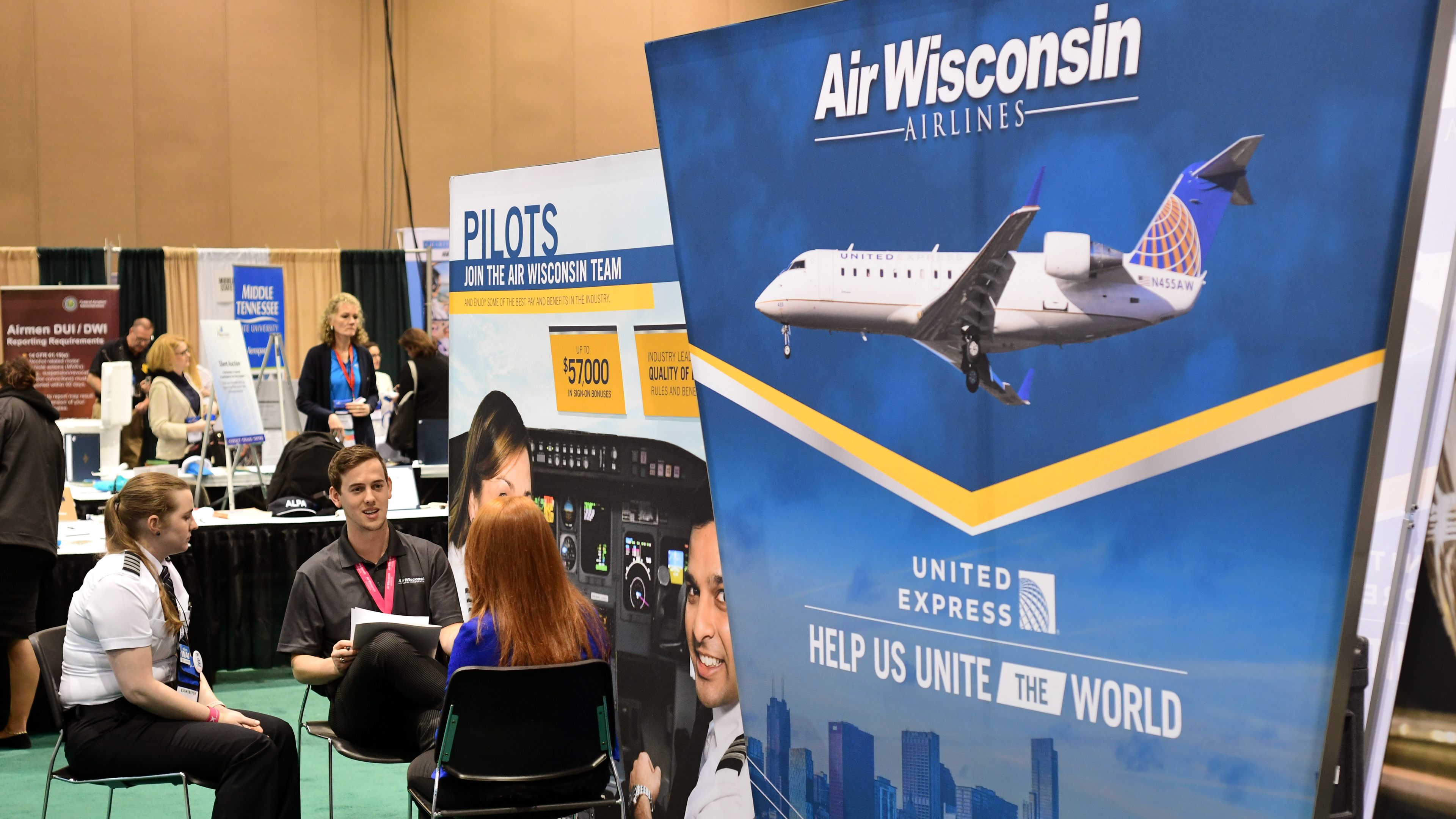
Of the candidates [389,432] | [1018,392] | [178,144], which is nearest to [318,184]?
[178,144]

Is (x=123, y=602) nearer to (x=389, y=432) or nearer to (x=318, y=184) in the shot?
(x=389, y=432)

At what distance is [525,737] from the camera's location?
2.62 metres

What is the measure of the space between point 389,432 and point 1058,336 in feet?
21.3

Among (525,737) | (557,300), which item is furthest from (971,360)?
(557,300)

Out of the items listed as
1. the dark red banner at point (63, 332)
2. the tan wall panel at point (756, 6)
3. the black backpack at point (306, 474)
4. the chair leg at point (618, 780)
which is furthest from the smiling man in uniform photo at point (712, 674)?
the tan wall panel at point (756, 6)

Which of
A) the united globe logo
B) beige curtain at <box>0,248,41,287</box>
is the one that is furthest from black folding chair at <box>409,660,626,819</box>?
beige curtain at <box>0,248,41,287</box>

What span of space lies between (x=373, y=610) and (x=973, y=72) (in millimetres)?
2301

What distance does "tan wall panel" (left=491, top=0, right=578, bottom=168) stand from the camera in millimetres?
12344

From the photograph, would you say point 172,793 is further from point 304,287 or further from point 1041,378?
point 304,287

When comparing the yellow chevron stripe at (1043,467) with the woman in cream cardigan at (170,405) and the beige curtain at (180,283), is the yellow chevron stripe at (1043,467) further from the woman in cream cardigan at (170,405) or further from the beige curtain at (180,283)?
the beige curtain at (180,283)

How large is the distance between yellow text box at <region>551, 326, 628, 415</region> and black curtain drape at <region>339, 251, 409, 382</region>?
8914mm

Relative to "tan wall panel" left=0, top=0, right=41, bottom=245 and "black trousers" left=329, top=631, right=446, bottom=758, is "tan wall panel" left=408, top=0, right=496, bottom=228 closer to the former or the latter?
"tan wall panel" left=0, top=0, right=41, bottom=245

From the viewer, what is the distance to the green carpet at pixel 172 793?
4.03m

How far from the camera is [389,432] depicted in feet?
25.5
